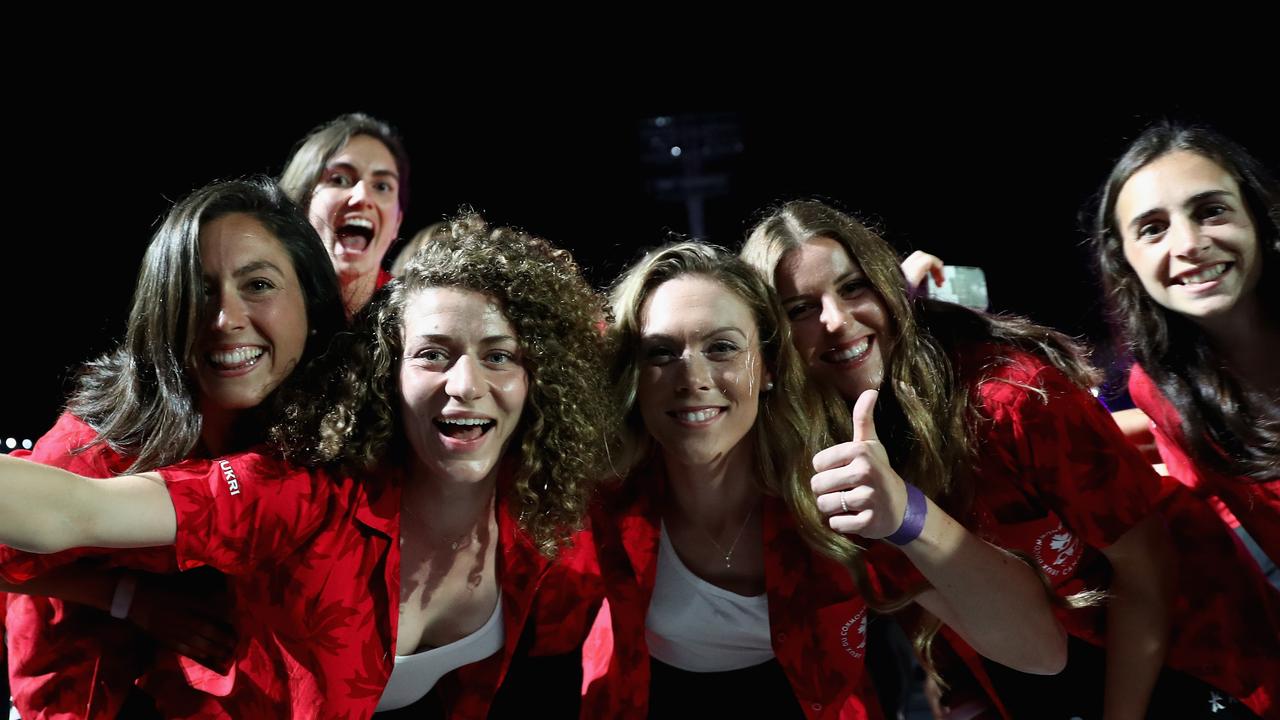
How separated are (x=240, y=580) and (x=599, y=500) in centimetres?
79

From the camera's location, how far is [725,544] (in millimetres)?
2227

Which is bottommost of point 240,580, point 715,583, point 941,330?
point 715,583

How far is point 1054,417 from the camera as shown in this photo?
2072 millimetres

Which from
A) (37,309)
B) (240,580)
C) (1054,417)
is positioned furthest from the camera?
(37,309)

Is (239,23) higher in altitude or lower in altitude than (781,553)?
higher

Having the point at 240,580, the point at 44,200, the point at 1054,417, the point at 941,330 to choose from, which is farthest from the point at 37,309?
the point at 1054,417

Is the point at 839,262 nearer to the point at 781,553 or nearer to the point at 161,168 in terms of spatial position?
the point at 781,553

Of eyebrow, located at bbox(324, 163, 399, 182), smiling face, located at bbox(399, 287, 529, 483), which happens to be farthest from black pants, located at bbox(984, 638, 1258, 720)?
eyebrow, located at bbox(324, 163, 399, 182)

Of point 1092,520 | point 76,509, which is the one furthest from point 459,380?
point 1092,520

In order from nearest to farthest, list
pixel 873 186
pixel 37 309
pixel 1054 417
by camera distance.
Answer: pixel 1054 417
pixel 37 309
pixel 873 186

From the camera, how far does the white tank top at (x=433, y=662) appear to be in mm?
2010

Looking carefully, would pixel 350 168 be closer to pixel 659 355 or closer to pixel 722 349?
pixel 659 355

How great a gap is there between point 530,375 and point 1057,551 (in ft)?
4.13

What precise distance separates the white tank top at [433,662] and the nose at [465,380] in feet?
1.70
